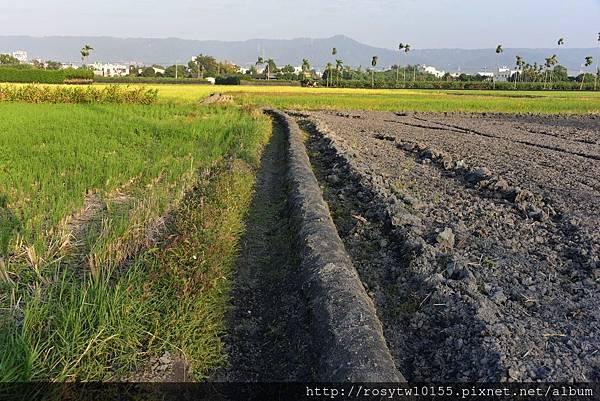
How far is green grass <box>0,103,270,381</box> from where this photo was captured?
263cm

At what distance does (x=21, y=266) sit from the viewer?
365 cm

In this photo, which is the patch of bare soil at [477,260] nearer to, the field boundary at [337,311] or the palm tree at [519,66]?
the field boundary at [337,311]

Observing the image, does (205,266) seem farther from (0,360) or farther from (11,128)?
(11,128)

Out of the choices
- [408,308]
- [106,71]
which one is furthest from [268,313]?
[106,71]

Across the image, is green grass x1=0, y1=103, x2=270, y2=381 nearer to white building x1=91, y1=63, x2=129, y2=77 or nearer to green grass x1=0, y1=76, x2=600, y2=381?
green grass x1=0, y1=76, x2=600, y2=381

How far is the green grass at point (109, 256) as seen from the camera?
2633mm

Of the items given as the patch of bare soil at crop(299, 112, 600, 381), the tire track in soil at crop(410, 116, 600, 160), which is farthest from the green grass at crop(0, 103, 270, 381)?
the tire track in soil at crop(410, 116, 600, 160)

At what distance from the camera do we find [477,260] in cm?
456

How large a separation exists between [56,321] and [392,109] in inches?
1094

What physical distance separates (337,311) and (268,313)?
0.73 metres

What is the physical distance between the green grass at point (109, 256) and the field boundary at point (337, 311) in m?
0.67

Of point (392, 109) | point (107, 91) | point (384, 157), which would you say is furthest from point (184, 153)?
point (392, 109)

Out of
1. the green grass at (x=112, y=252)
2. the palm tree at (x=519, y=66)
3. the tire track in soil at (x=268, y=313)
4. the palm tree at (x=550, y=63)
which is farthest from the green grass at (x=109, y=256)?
the palm tree at (x=550, y=63)

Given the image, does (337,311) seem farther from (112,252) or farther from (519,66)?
(519,66)
